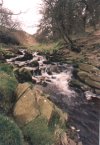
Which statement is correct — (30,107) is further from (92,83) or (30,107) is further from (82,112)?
(92,83)

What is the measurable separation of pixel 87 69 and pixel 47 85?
193 inches

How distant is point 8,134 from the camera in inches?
345

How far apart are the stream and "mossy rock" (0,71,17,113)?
8.68 feet

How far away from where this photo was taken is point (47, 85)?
64.8 ft

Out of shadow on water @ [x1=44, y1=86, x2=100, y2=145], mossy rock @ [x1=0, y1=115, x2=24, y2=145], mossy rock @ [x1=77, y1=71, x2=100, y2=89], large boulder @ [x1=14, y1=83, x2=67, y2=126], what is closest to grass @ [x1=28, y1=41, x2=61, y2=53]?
mossy rock @ [x1=77, y1=71, x2=100, y2=89]

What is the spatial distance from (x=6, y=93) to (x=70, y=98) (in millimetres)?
5685

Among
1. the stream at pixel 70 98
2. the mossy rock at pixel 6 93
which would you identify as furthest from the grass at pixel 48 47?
the mossy rock at pixel 6 93

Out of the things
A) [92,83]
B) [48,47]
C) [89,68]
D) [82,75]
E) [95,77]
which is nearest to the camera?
[92,83]

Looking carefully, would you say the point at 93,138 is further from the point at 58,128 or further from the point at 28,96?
the point at 28,96

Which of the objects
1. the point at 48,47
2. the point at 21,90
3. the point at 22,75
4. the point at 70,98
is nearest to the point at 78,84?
the point at 70,98

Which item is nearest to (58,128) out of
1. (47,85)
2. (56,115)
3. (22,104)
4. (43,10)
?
(56,115)

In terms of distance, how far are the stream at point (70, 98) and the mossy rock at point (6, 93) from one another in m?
2.64

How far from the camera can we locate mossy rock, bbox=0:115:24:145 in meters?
8.73

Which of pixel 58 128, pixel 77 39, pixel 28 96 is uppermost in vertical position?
pixel 28 96
